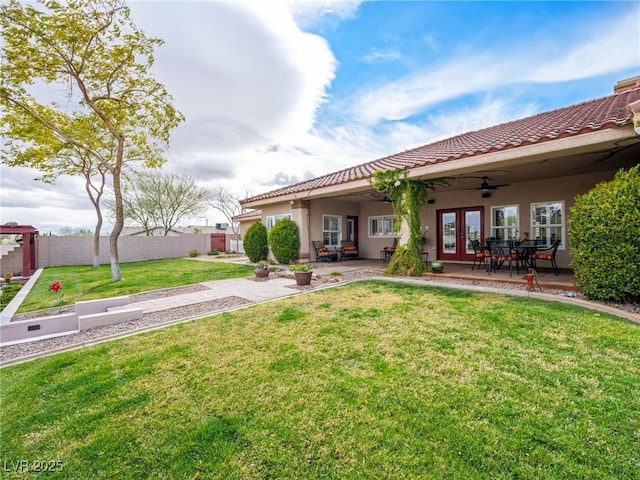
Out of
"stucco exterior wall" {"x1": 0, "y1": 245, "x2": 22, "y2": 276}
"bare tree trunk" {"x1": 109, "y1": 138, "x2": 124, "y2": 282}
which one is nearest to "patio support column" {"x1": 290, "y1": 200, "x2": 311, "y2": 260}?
"bare tree trunk" {"x1": 109, "y1": 138, "x2": 124, "y2": 282}

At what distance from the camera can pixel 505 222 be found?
10711 millimetres

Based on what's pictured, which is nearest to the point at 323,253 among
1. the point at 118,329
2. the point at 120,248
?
the point at 118,329

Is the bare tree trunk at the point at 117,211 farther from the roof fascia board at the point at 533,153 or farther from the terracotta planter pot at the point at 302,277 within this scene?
the roof fascia board at the point at 533,153

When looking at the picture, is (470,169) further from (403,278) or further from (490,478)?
(490,478)

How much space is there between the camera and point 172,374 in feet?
10.4

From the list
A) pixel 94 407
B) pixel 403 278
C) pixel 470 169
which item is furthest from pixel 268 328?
pixel 470 169

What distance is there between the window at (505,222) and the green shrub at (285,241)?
311 inches

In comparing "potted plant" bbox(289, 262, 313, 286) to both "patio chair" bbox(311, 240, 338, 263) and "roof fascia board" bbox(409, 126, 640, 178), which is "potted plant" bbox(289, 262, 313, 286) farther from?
"patio chair" bbox(311, 240, 338, 263)

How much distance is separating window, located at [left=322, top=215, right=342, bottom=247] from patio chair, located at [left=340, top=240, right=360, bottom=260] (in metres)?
0.34

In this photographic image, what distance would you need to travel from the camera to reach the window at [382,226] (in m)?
14.3

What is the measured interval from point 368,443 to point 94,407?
2.53 meters

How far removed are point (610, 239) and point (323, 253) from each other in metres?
9.40

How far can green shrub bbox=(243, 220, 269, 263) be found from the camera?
13969 mm

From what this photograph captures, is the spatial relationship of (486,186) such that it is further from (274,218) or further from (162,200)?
(162,200)
